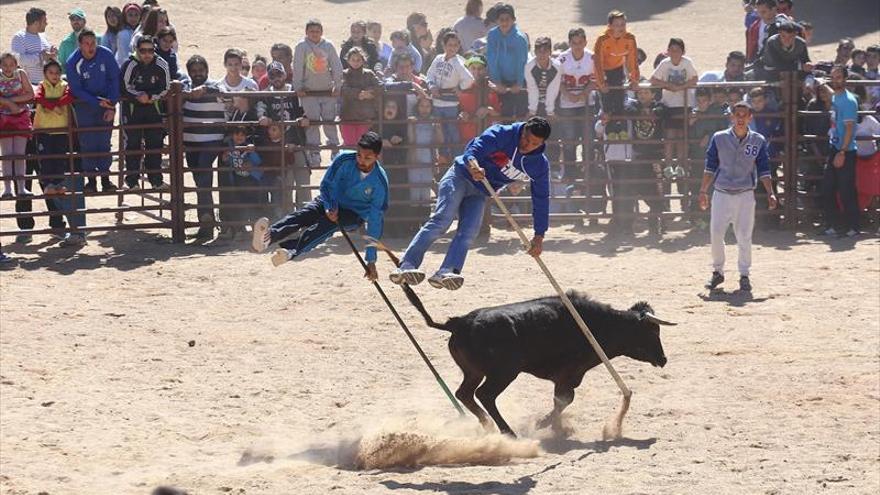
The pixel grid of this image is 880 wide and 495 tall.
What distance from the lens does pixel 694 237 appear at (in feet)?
56.7

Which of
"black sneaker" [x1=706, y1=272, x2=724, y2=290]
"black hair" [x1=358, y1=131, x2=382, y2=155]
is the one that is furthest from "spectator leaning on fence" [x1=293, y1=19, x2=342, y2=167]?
"black hair" [x1=358, y1=131, x2=382, y2=155]

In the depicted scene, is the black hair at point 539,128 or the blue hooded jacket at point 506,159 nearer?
the black hair at point 539,128

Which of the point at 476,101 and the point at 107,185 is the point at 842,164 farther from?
the point at 107,185

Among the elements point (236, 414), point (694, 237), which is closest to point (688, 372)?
point (236, 414)

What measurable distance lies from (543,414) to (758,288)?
4434 mm

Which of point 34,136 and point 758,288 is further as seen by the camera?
point 34,136

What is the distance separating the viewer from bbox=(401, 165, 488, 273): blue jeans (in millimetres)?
10250

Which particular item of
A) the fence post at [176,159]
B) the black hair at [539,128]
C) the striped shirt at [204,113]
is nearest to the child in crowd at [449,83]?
the striped shirt at [204,113]

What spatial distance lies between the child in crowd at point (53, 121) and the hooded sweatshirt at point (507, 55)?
4.66 meters

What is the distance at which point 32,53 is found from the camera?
60.6ft

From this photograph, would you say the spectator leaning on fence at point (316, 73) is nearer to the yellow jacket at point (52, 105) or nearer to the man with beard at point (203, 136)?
the man with beard at point (203, 136)

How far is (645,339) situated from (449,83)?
6638 millimetres

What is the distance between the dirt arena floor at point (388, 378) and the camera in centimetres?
987

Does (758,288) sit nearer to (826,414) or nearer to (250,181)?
(826,414)
